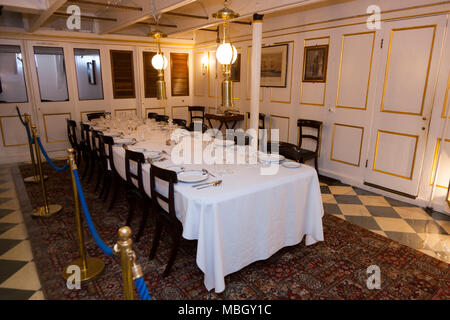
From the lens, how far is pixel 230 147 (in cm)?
350

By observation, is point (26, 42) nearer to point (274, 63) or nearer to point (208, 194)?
point (274, 63)

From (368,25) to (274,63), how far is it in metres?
1.91

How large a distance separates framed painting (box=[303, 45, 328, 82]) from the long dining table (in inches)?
114

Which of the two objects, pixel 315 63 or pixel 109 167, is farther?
pixel 315 63

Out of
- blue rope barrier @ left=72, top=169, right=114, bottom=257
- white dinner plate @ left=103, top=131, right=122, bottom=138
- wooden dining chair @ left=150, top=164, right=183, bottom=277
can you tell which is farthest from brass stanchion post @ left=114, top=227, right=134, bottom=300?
white dinner plate @ left=103, top=131, right=122, bottom=138

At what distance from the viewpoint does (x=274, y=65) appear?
586 cm

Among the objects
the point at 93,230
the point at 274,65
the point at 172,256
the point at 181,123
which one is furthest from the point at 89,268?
the point at 274,65

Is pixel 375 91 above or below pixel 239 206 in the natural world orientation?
above

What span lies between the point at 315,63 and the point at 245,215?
3.79 meters

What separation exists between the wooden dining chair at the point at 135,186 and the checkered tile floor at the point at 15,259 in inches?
37.7

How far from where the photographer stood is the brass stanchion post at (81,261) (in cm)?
246

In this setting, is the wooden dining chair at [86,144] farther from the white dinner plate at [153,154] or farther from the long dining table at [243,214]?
the long dining table at [243,214]

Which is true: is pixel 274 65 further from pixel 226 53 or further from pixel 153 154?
pixel 153 154

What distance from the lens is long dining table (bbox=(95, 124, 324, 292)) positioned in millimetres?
2145
